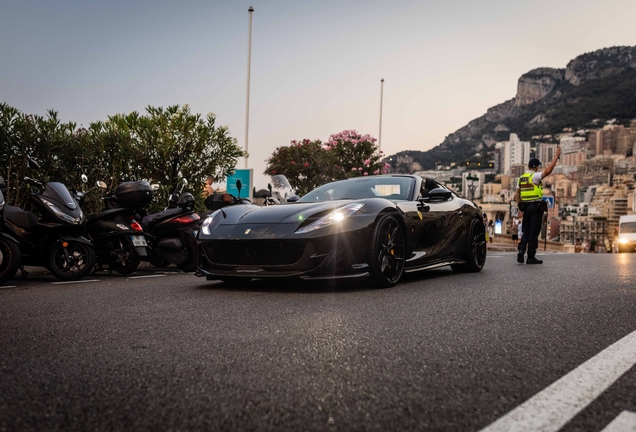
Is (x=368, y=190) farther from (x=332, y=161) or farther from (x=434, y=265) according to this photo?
(x=332, y=161)

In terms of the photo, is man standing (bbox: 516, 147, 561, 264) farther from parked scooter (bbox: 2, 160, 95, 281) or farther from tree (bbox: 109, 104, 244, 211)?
parked scooter (bbox: 2, 160, 95, 281)

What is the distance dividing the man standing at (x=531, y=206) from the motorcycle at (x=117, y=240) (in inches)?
253

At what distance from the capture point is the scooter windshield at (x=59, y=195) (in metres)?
8.30

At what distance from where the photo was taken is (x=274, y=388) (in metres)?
2.62

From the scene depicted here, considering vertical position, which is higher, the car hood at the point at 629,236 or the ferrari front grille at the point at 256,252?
the ferrari front grille at the point at 256,252

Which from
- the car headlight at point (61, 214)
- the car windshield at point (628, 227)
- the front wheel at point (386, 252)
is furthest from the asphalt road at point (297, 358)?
the car windshield at point (628, 227)

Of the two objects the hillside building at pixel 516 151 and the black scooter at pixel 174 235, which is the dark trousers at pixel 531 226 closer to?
the black scooter at pixel 174 235

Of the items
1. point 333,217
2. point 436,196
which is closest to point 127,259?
point 333,217

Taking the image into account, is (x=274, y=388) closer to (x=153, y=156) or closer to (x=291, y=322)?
(x=291, y=322)

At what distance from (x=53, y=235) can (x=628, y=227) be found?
32295 millimetres

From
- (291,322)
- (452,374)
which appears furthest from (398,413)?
(291,322)

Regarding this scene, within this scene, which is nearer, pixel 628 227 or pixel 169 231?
pixel 169 231

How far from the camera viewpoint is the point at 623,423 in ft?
7.22

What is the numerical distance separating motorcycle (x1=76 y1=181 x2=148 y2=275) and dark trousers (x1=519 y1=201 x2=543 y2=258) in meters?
6.43
